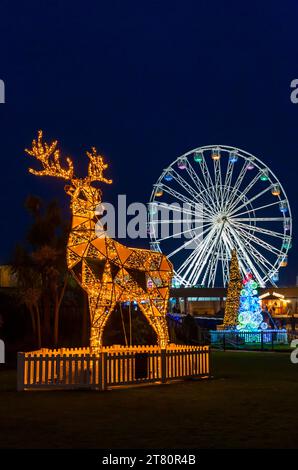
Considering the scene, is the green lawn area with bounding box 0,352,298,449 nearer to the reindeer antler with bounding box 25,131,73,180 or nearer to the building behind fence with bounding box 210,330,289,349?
the reindeer antler with bounding box 25,131,73,180

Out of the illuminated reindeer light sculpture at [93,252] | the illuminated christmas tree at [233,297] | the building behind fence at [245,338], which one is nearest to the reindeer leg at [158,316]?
the illuminated reindeer light sculpture at [93,252]

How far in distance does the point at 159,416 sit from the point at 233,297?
30.6 meters

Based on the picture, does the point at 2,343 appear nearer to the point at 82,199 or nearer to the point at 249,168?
the point at 82,199

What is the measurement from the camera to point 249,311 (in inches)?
1547

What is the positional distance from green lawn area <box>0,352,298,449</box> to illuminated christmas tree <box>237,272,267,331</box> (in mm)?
23388

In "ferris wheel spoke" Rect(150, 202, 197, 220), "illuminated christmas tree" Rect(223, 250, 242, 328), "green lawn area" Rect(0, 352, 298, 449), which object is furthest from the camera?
"ferris wheel spoke" Rect(150, 202, 197, 220)

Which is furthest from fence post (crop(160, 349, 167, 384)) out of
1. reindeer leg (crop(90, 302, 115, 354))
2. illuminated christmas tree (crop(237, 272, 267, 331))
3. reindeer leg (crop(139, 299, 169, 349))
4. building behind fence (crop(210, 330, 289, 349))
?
illuminated christmas tree (crop(237, 272, 267, 331))

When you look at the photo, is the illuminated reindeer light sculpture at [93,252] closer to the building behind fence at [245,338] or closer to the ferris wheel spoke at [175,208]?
the building behind fence at [245,338]

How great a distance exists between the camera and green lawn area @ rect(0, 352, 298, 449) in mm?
7996

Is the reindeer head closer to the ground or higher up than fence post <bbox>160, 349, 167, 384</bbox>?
higher up

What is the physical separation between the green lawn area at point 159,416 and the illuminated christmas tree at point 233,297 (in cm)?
2403

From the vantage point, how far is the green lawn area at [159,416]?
7996 mm
